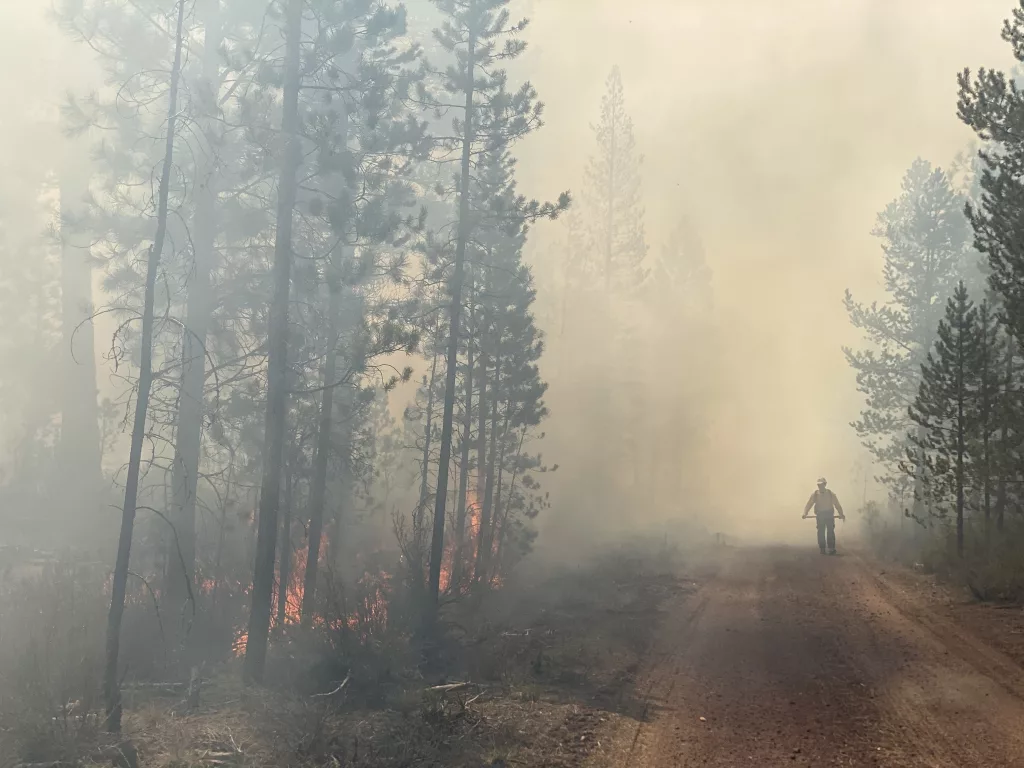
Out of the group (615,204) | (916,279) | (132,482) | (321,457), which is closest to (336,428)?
(321,457)

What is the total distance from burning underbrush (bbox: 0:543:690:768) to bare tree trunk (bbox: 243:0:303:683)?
3.71 ft

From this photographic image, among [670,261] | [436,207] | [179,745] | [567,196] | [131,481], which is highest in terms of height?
[670,261]

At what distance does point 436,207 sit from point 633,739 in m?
23.9

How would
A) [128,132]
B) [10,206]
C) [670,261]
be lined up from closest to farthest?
[128,132]
[10,206]
[670,261]

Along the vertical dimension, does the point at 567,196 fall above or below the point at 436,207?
below

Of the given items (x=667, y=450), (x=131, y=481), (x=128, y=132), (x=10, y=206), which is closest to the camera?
(x=131, y=481)

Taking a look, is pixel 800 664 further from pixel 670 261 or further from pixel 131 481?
pixel 670 261

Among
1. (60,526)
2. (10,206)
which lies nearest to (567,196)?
(60,526)

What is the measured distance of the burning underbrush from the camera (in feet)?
25.1

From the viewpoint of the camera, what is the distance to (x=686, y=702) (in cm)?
891

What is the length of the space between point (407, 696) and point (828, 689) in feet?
17.8

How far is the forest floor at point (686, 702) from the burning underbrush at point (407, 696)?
3 centimetres

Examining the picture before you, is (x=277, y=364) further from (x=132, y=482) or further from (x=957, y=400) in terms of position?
(x=957, y=400)

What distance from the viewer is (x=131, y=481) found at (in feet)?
30.9
